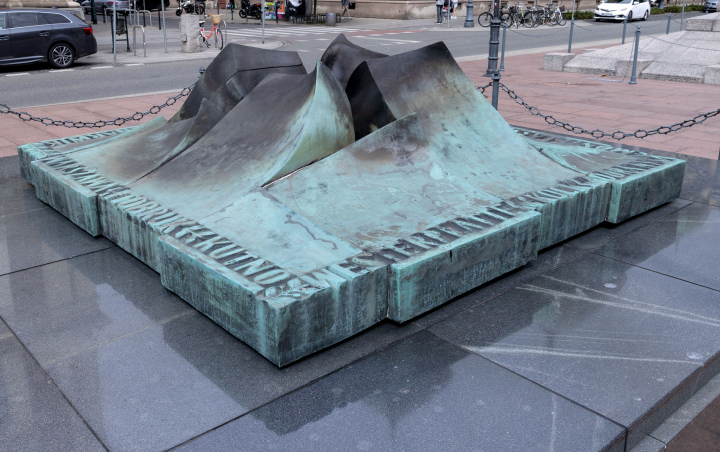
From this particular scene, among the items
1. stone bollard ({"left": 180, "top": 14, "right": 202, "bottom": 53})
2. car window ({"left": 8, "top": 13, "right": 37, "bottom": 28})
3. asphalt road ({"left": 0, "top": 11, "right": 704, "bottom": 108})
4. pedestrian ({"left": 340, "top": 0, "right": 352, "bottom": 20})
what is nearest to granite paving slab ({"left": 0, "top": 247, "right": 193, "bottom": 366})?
asphalt road ({"left": 0, "top": 11, "right": 704, "bottom": 108})

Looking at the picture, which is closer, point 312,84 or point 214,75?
point 312,84

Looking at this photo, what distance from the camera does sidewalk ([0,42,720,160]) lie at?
27.7 ft

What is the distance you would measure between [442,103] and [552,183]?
1056 millimetres

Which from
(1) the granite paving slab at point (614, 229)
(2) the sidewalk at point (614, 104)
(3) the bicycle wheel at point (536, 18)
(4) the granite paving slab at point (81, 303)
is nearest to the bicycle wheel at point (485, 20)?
(3) the bicycle wheel at point (536, 18)

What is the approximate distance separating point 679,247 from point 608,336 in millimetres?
1620

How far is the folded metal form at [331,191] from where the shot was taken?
345cm

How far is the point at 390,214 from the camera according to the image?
13.5ft

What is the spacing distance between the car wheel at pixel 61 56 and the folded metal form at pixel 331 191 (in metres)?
11.5

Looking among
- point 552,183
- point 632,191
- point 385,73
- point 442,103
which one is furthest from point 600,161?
point 385,73

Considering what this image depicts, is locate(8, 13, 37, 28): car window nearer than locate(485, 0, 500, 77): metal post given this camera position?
No

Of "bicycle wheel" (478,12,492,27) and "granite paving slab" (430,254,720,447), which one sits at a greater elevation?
"bicycle wheel" (478,12,492,27)

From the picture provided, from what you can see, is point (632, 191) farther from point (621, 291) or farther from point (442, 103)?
point (442, 103)

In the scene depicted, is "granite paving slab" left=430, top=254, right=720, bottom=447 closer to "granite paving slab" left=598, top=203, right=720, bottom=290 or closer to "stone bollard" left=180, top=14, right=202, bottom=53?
"granite paving slab" left=598, top=203, right=720, bottom=290

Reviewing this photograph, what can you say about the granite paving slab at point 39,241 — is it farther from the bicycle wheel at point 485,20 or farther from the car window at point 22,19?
the bicycle wheel at point 485,20
